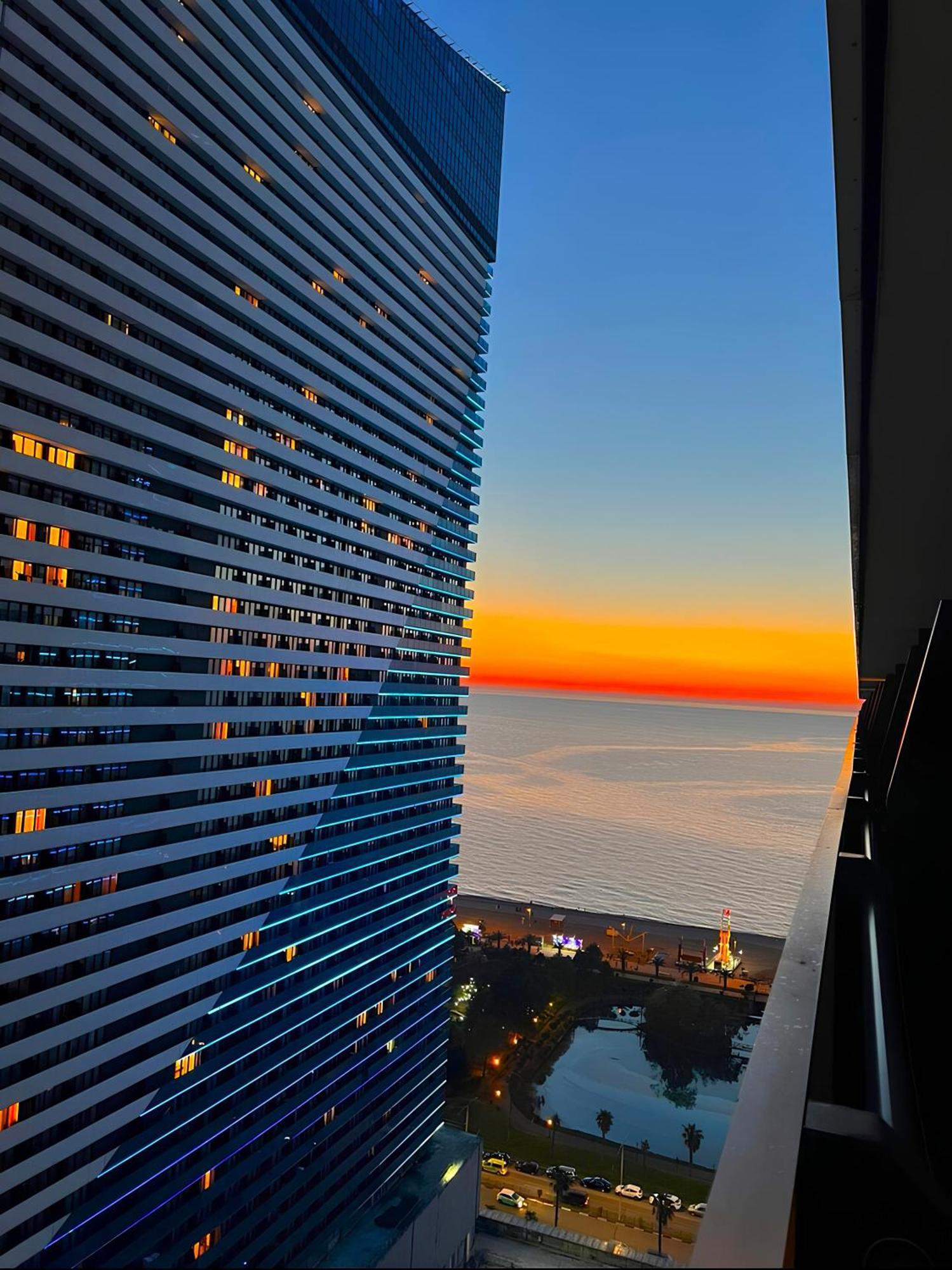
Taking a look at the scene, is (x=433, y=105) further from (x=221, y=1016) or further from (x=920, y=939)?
(x=920, y=939)

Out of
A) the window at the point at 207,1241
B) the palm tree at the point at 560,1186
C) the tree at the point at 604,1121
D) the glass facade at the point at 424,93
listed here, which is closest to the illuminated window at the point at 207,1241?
the window at the point at 207,1241

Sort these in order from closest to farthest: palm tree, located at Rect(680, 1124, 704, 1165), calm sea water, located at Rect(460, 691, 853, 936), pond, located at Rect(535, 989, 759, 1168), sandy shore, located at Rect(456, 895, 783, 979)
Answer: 1. palm tree, located at Rect(680, 1124, 704, 1165)
2. pond, located at Rect(535, 989, 759, 1168)
3. sandy shore, located at Rect(456, 895, 783, 979)
4. calm sea water, located at Rect(460, 691, 853, 936)

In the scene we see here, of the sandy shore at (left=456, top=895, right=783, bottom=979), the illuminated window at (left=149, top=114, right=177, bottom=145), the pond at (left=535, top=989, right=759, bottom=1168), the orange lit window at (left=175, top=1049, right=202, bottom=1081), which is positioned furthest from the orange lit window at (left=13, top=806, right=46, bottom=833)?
the sandy shore at (left=456, top=895, right=783, bottom=979)

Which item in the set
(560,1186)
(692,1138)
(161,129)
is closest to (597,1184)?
(560,1186)

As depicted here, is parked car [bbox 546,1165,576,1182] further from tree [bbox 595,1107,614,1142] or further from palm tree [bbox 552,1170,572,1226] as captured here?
tree [bbox 595,1107,614,1142]

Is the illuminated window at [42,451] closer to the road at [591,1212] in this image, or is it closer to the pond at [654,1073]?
the road at [591,1212]
